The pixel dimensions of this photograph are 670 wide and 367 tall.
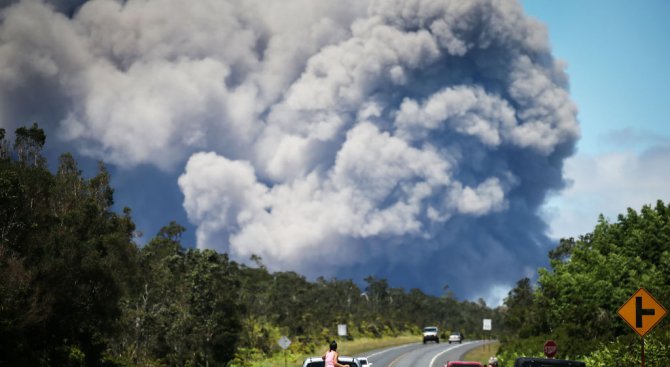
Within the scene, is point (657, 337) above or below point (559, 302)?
below

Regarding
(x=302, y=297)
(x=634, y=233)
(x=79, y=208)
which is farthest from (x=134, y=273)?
(x=302, y=297)

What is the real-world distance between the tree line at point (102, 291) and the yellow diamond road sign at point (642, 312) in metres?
26.9

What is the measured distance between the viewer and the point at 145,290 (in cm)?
6462

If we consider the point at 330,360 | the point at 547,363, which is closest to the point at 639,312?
the point at 547,363

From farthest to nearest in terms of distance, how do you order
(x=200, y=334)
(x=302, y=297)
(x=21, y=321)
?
(x=302, y=297), (x=200, y=334), (x=21, y=321)

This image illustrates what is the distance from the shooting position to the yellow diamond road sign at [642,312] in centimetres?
1592

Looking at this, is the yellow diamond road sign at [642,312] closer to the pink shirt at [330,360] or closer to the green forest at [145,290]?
the pink shirt at [330,360]

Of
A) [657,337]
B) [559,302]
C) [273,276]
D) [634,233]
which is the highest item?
[273,276]

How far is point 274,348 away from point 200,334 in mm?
19978

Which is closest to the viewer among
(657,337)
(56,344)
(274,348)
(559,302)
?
(657,337)

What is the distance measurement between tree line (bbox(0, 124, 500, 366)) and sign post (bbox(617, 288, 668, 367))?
26877 millimetres

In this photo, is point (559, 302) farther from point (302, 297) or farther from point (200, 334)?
point (302, 297)

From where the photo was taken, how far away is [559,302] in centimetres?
4722

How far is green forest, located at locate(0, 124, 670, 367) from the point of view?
36000mm
